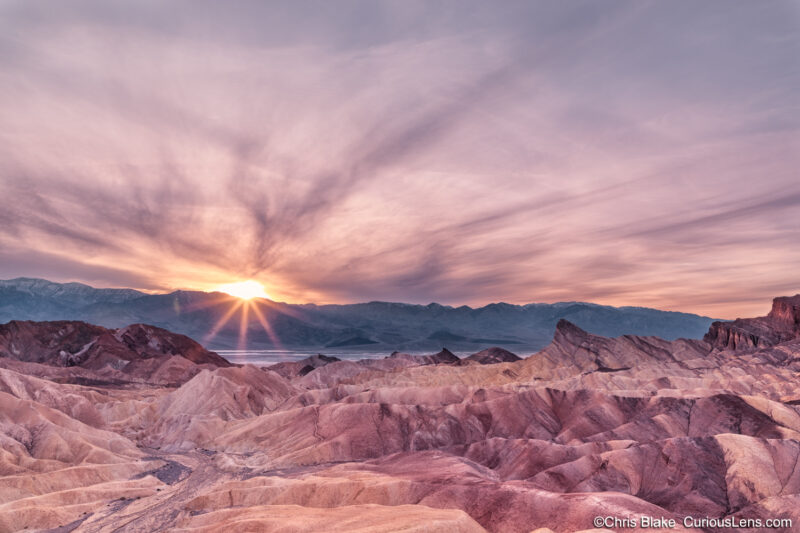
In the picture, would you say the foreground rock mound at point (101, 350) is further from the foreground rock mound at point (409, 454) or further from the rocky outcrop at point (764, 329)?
the rocky outcrop at point (764, 329)

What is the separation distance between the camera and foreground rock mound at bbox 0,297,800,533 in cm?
3603

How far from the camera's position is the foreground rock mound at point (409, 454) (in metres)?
36.0

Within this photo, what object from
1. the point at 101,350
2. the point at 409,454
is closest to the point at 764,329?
the point at 409,454

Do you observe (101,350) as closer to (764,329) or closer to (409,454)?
(409,454)

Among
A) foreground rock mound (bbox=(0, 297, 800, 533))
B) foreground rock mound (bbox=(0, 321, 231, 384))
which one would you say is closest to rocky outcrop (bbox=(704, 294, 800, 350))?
foreground rock mound (bbox=(0, 297, 800, 533))

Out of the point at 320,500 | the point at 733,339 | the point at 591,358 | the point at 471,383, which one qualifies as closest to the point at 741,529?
the point at 320,500

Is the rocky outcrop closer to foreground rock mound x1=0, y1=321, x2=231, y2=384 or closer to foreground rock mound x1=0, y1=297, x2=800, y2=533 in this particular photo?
foreground rock mound x1=0, y1=297, x2=800, y2=533

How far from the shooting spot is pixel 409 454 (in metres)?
60.9

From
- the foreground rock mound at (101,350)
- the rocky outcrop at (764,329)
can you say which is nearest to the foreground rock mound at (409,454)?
the rocky outcrop at (764,329)

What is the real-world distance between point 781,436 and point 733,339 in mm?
120342

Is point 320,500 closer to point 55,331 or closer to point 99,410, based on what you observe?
point 99,410

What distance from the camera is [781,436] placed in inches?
2130

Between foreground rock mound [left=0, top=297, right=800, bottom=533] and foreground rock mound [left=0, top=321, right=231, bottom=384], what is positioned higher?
foreground rock mound [left=0, top=321, right=231, bottom=384]

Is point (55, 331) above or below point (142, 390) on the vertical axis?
above
